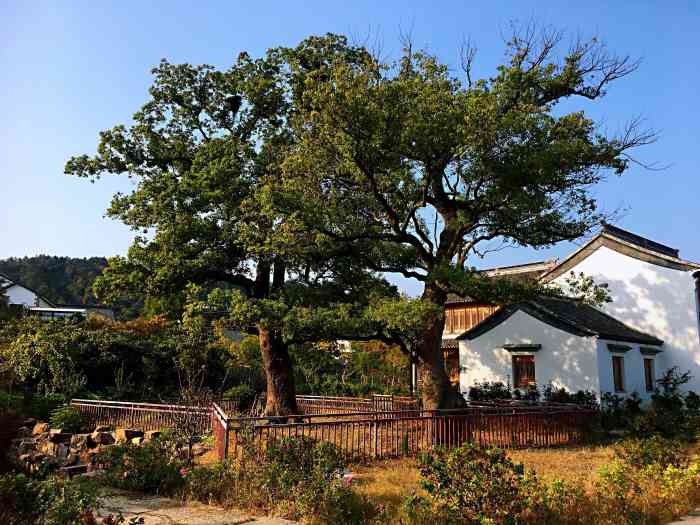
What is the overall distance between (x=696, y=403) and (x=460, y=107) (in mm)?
16020

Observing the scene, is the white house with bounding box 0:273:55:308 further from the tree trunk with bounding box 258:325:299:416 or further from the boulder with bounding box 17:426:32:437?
the tree trunk with bounding box 258:325:299:416

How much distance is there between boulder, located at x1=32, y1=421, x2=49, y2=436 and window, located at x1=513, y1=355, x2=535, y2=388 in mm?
16202

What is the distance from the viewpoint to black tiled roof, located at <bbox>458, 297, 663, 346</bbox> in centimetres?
2066

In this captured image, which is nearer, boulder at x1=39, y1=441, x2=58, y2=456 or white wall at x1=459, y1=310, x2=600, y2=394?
boulder at x1=39, y1=441, x2=58, y2=456

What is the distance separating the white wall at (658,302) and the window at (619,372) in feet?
10.4

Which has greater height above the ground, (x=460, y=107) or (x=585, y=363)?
(x=460, y=107)

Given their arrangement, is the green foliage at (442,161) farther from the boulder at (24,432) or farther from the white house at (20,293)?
the white house at (20,293)

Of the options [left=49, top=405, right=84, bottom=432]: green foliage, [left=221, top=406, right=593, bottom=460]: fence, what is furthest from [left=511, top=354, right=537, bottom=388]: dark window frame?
[left=49, top=405, right=84, bottom=432]: green foliage

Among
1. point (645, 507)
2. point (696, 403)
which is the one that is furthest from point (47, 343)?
point (696, 403)

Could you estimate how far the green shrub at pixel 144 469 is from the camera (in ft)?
26.8

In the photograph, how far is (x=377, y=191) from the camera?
1288cm

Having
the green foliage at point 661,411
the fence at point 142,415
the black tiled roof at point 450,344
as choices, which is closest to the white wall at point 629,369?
the green foliage at point 661,411

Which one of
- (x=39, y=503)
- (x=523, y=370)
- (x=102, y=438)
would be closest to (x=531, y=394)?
(x=523, y=370)

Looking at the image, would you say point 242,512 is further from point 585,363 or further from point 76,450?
point 585,363
